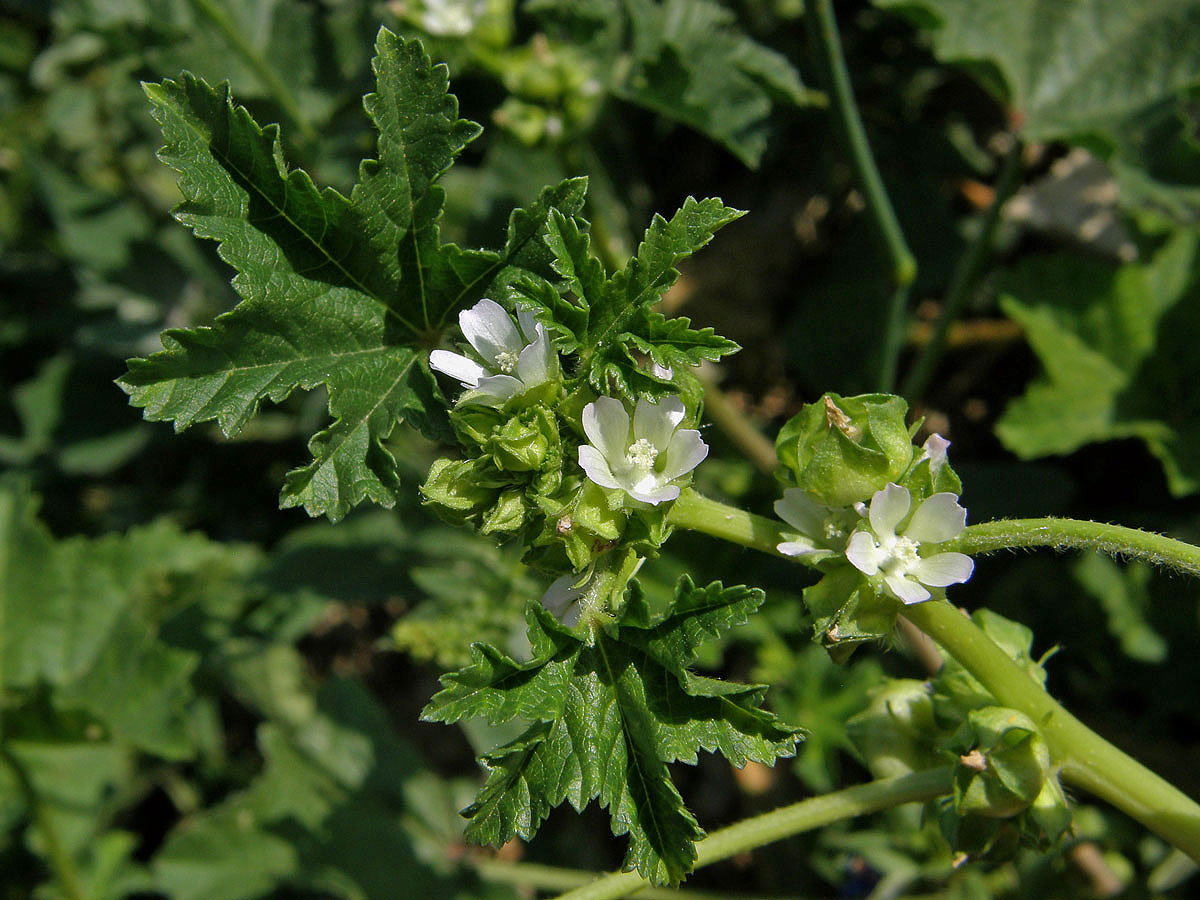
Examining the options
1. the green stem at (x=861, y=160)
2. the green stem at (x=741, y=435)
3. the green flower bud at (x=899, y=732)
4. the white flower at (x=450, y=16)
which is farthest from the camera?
the green stem at (x=741, y=435)

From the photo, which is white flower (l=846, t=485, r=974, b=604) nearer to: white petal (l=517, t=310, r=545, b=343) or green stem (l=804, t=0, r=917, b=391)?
white petal (l=517, t=310, r=545, b=343)

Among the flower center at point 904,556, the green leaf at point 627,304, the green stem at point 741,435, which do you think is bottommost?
the green stem at point 741,435

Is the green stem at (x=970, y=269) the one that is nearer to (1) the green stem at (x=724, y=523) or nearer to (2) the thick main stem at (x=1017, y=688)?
(2) the thick main stem at (x=1017, y=688)

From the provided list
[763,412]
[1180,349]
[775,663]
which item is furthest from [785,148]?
[775,663]

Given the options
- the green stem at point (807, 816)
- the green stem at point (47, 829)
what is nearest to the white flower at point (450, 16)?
the green stem at point (807, 816)

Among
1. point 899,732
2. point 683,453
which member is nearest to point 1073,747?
point 899,732

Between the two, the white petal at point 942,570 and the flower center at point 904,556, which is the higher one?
the flower center at point 904,556

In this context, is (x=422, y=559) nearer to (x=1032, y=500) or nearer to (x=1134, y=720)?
(x=1032, y=500)
